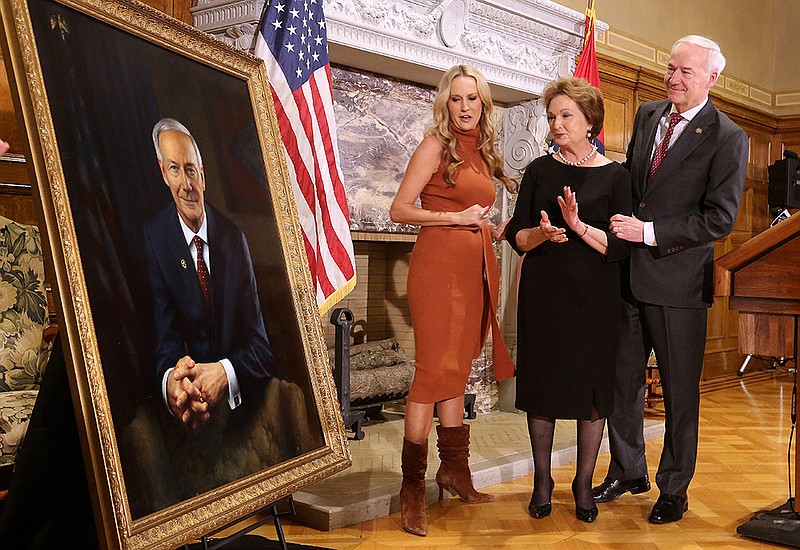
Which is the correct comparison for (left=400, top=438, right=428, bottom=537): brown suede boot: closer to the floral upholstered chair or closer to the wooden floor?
the wooden floor

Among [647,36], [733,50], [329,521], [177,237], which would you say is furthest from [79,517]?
[733,50]

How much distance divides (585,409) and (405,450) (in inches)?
27.3

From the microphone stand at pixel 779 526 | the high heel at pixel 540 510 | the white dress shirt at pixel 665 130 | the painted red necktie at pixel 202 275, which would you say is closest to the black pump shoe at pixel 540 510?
the high heel at pixel 540 510

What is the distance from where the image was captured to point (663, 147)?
11.0 ft

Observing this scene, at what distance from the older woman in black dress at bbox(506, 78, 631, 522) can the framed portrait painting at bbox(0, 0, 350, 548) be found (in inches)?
43.9

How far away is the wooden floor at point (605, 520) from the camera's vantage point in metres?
3.04

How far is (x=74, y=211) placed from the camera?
1.63 meters

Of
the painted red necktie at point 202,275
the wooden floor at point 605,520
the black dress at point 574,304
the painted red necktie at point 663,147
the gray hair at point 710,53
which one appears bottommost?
the wooden floor at point 605,520

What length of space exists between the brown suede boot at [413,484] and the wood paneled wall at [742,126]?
13.8 ft

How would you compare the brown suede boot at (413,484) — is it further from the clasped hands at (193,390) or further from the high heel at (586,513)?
the clasped hands at (193,390)

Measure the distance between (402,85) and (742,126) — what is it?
513 centimetres

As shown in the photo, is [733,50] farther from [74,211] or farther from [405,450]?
[74,211]

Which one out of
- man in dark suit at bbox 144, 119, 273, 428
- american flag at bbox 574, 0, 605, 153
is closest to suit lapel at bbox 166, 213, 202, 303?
man in dark suit at bbox 144, 119, 273, 428

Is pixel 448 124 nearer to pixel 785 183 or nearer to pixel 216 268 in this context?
pixel 216 268
